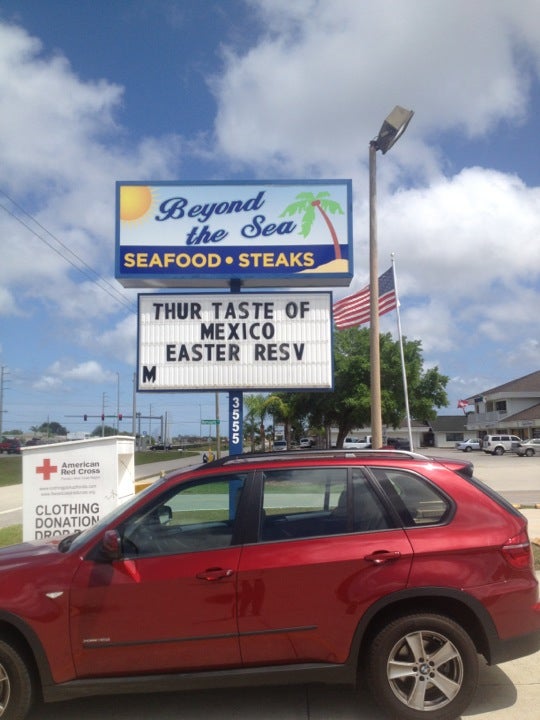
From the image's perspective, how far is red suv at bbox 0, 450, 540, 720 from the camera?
4.13 meters

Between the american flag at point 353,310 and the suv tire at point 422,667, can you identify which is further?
the american flag at point 353,310

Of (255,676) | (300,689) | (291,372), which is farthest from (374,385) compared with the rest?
(255,676)

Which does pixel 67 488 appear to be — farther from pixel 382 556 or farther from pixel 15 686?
pixel 382 556

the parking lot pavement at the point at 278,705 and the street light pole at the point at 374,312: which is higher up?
the street light pole at the point at 374,312

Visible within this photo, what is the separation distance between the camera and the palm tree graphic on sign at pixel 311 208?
11.7 meters

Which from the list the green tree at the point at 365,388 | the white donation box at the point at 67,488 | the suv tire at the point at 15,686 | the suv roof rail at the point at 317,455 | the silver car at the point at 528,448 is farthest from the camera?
the silver car at the point at 528,448

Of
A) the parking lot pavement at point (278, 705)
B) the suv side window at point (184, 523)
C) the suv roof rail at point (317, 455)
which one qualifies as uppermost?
the suv roof rail at point (317, 455)

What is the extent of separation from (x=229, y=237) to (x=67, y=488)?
4.98 m

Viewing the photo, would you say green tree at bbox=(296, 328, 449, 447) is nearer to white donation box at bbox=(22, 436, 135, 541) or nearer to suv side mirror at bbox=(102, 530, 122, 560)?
white donation box at bbox=(22, 436, 135, 541)

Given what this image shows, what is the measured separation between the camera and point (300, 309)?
453 inches

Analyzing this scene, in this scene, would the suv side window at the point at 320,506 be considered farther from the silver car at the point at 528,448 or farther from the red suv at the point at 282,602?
the silver car at the point at 528,448

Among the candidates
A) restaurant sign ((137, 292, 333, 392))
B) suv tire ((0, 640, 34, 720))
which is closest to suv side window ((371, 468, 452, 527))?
suv tire ((0, 640, 34, 720))

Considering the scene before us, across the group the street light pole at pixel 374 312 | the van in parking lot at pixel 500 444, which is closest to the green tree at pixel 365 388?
the van in parking lot at pixel 500 444

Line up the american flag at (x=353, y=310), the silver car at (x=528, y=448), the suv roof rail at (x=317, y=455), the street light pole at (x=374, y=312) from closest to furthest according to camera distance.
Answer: the suv roof rail at (x=317, y=455), the street light pole at (x=374, y=312), the american flag at (x=353, y=310), the silver car at (x=528, y=448)
